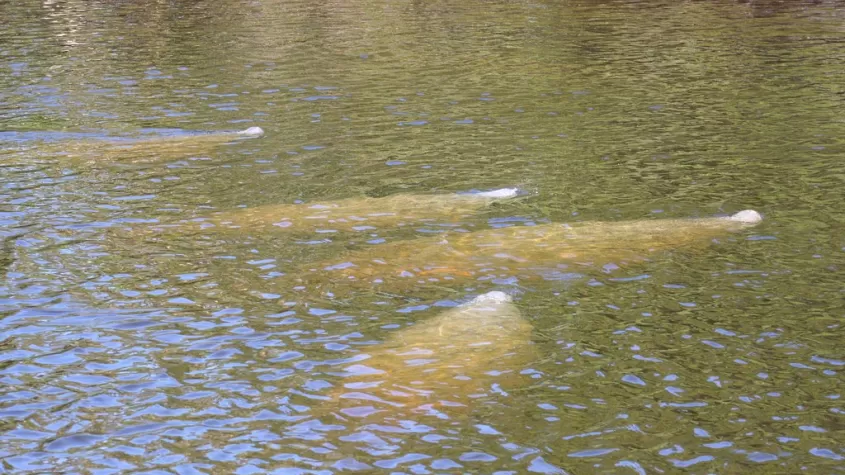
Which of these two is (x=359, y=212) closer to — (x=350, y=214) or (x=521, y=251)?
(x=350, y=214)

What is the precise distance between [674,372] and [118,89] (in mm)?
15640

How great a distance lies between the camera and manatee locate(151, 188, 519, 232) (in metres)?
12.0

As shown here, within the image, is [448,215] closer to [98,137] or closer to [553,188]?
[553,188]

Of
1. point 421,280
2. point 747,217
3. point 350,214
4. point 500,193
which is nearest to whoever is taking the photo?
point 421,280

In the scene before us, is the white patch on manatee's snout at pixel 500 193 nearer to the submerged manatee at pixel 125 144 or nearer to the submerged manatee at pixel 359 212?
the submerged manatee at pixel 359 212

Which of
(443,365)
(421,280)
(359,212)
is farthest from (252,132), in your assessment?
(443,365)

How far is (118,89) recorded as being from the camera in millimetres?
20891

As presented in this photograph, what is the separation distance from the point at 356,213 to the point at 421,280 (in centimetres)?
250

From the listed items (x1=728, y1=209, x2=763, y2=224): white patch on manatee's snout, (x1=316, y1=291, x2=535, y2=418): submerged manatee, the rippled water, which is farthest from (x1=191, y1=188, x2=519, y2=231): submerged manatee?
(x1=316, y1=291, x2=535, y2=418): submerged manatee

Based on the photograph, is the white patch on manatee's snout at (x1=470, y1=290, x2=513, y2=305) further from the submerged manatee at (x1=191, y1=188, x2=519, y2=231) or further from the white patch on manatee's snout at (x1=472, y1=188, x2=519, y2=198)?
the white patch on manatee's snout at (x1=472, y1=188, x2=519, y2=198)

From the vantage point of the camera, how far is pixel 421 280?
10.2m

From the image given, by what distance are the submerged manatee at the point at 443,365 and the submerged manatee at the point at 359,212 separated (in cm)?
299

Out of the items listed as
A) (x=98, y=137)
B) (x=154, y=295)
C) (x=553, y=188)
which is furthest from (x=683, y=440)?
(x=98, y=137)

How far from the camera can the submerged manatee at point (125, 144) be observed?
15.5 metres
